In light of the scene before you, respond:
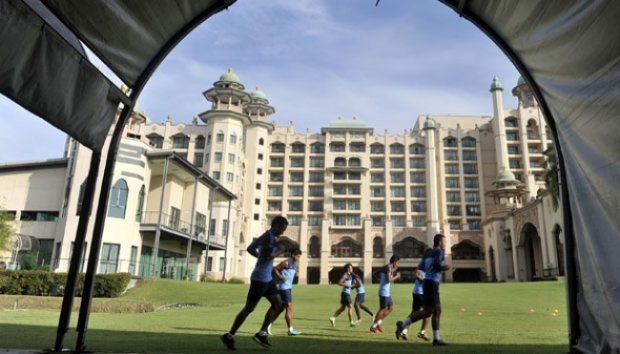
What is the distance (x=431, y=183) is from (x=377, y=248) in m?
13.6

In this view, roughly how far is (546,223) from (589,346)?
41072mm

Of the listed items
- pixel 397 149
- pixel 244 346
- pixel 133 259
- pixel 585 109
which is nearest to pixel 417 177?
pixel 397 149

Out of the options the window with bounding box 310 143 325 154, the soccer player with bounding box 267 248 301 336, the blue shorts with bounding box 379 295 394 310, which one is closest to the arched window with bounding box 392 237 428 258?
the window with bounding box 310 143 325 154

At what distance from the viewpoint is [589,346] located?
4.62 m

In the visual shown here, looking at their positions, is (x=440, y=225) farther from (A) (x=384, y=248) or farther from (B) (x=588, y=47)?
(B) (x=588, y=47)

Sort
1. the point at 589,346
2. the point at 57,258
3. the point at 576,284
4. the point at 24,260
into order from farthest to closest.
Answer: the point at 57,258 < the point at 24,260 < the point at 576,284 < the point at 589,346

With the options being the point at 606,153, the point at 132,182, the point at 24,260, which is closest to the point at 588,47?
the point at 606,153

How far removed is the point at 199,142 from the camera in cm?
7175

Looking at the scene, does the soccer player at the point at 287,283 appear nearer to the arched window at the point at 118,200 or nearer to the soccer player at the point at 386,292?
the soccer player at the point at 386,292

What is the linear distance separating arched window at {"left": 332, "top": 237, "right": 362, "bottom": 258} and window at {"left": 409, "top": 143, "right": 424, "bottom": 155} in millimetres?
18079

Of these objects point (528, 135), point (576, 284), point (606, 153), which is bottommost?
point (576, 284)

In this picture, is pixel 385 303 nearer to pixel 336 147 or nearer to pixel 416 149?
pixel 336 147

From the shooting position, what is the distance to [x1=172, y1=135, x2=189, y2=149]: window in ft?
238

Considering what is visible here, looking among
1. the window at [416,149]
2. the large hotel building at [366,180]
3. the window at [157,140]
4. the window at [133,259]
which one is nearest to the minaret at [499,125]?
the large hotel building at [366,180]
